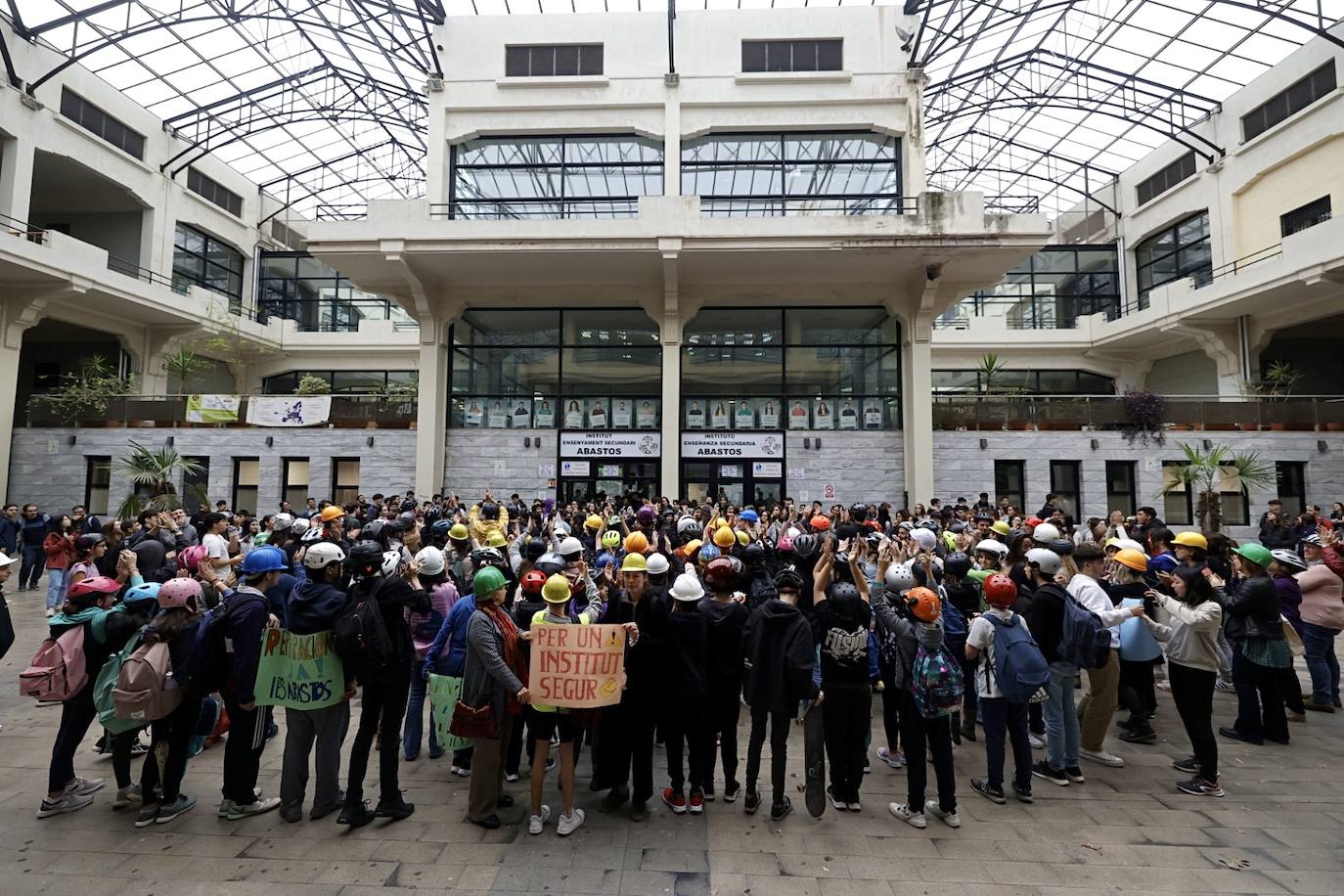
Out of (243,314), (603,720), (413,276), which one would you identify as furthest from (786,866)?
(243,314)

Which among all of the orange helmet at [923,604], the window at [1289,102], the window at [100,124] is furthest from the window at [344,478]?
the window at [1289,102]

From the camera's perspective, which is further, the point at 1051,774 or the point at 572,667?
the point at 1051,774

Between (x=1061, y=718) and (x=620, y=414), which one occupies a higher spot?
(x=620, y=414)

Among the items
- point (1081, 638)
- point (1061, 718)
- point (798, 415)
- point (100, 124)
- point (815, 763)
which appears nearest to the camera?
point (815, 763)

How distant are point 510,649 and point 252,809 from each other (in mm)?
2216

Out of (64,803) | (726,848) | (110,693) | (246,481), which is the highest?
(246,481)

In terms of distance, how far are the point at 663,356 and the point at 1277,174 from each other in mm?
21200

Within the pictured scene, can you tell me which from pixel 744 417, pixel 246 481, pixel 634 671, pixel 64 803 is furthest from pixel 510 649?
pixel 246 481

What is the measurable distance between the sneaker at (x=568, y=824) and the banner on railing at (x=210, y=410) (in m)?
19.5

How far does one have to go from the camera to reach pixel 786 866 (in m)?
3.89

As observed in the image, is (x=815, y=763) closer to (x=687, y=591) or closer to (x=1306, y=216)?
(x=687, y=591)

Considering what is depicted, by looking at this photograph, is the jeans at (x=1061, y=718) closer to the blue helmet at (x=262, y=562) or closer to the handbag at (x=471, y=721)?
the handbag at (x=471, y=721)

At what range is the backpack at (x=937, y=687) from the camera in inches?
165

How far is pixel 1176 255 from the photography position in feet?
81.4
